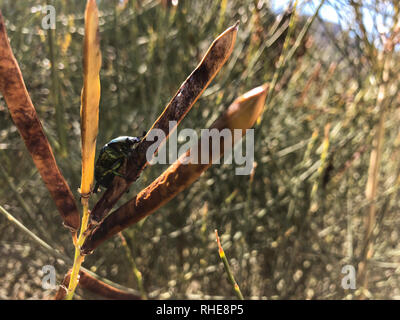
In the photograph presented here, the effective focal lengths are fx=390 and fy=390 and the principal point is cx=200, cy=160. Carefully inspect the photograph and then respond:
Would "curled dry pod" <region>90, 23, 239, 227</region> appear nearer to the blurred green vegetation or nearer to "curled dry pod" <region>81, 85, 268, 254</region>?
"curled dry pod" <region>81, 85, 268, 254</region>

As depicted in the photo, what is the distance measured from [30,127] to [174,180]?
9cm

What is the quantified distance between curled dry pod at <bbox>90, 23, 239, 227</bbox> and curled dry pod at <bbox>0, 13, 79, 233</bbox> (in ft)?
0.13

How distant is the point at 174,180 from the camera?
185 millimetres

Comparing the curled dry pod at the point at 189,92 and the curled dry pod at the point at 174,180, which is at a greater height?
the curled dry pod at the point at 189,92

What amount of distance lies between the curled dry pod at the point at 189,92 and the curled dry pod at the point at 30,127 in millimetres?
38

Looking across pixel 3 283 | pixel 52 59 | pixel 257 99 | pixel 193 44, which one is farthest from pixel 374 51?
pixel 3 283

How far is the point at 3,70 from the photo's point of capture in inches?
7.5

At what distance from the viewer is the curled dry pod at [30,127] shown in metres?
0.19
